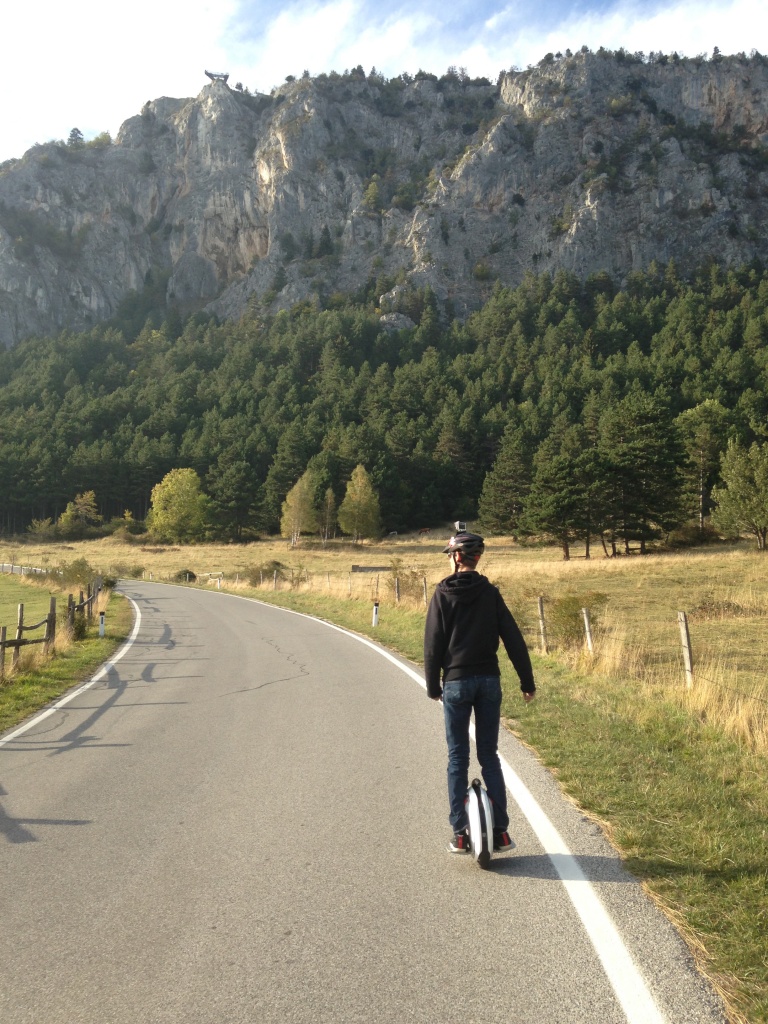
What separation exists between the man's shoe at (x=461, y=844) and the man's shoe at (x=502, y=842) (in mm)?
186

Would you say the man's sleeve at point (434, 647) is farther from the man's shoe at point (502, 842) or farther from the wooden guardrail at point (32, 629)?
the wooden guardrail at point (32, 629)

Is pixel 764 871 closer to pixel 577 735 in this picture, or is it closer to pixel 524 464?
pixel 577 735

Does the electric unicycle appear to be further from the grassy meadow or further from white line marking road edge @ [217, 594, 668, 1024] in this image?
the grassy meadow

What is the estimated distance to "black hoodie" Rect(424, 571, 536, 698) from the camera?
443cm

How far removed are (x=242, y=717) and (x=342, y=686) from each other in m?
2.40

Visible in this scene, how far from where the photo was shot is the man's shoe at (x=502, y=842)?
14.0ft

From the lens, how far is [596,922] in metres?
3.40

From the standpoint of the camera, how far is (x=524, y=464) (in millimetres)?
78375

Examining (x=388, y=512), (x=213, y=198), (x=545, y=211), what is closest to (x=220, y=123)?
(x=213, y=198)

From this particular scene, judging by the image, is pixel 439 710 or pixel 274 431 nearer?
pixel 439 710

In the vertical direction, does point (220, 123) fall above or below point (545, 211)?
above

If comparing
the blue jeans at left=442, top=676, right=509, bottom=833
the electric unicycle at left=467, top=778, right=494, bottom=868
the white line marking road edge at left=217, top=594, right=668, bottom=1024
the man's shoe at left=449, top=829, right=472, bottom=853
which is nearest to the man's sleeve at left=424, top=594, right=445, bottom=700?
the blue jeans at left=442, top=676, right=509, bottom=833

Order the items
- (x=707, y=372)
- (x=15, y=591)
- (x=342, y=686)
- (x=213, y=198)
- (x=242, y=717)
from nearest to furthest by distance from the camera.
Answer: (x=242, y=717)
(x=342, y=686)
(x=15, y=591)
(x=707, y=372)
(x=213, y=198)

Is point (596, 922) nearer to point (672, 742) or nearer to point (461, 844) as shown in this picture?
point (461, 844)
